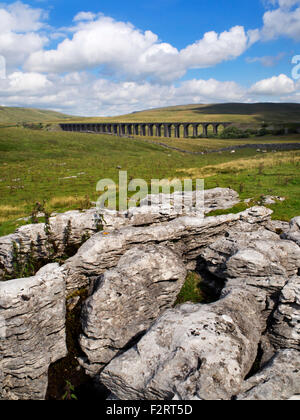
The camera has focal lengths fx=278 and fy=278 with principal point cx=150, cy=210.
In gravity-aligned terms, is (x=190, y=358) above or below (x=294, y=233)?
below

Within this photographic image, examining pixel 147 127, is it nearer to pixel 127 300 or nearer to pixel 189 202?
pixel 189 202

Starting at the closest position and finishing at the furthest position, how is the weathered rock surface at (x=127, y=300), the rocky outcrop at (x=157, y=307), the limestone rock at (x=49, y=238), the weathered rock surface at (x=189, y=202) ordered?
1. the rocky outcrop at (x=157, y=307)
2. the weathered rock surface at (x=127, y=300)
3. the limestone rock at (x=49, y=238)
4. the weathered rock surface at (x=189, y=202)

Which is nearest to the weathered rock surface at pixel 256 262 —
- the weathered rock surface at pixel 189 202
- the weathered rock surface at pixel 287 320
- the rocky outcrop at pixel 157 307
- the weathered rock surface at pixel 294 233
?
the rocky outcrop at pixel 157 307

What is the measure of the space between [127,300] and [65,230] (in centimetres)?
520

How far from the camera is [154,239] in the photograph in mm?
13906

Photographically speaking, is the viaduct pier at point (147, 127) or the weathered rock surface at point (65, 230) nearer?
the weathered rock surface at point (65, 230)

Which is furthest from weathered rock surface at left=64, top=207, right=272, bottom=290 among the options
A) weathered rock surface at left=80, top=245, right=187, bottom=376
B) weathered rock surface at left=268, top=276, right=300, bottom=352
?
weathered rock surface at left=268, top=276, right=300, bottom=352

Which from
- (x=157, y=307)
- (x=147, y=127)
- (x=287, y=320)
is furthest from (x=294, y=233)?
(x=147, y=127)

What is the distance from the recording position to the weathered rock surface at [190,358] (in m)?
7.45

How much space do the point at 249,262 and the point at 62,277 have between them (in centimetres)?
781

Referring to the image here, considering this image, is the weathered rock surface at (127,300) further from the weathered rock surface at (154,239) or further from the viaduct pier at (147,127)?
the viaduct pier at (147,127)

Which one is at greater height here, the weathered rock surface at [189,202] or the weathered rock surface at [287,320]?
the weathered rock surface at [189,202]

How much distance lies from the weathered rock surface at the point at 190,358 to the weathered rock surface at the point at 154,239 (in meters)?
4.33

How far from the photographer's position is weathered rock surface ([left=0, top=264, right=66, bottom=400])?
9609 mm
